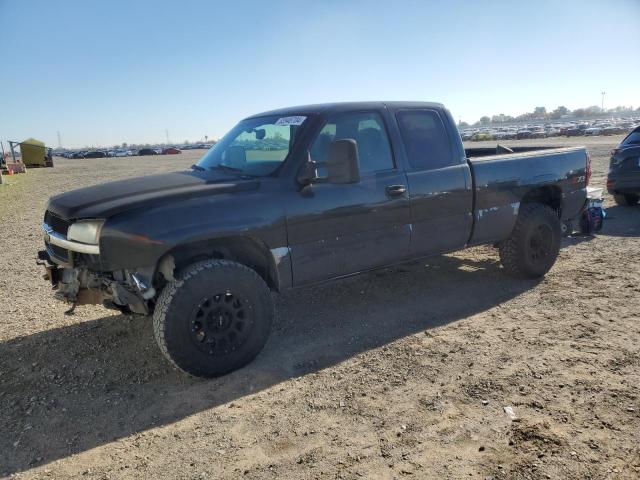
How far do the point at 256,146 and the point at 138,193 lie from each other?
1.19m

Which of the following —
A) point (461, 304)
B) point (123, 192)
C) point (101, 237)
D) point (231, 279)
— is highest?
point (123, 192)

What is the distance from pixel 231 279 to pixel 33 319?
263 centimetres

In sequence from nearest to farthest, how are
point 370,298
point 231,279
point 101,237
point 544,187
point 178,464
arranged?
point 178,464
point 101,237
point 231,279
point 370,298
point 544,187

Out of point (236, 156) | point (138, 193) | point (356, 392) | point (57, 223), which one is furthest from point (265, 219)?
point (57, 223)

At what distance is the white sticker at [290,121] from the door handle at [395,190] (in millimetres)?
964

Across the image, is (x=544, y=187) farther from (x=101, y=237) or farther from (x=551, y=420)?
(x=101, y=237)

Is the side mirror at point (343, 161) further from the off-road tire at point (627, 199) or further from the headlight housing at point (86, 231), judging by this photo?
the off-road tire at point (627, 199)

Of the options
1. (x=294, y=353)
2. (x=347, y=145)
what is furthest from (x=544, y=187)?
(x=294, y=353)

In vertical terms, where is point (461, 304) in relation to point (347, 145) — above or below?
below

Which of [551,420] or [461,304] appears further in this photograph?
[461,304]

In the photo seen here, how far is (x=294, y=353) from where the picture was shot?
13.2 ft

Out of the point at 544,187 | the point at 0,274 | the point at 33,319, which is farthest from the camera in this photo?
the point at 0,274

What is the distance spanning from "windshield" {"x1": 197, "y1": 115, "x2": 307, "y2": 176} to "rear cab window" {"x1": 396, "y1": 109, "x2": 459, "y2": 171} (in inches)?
42.6

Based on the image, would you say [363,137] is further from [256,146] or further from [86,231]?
[86,231]
